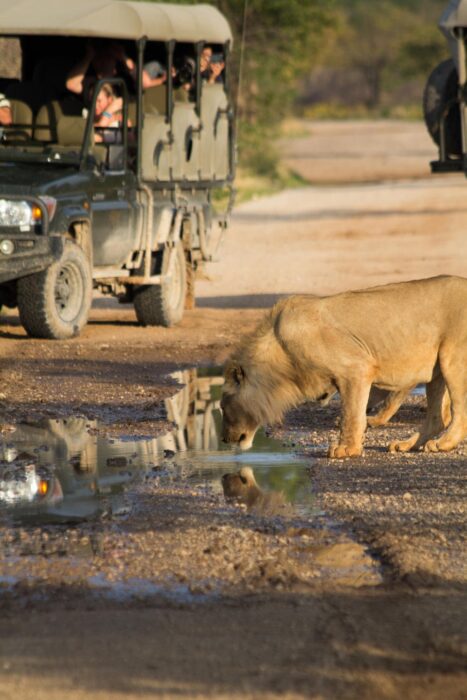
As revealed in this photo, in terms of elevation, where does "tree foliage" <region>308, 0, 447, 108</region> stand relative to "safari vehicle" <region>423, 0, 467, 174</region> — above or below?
above

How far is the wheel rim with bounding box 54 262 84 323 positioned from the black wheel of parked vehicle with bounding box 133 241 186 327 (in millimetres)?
1281

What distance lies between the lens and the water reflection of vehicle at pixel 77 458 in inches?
263

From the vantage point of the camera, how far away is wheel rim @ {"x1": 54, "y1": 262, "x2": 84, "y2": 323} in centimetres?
1206

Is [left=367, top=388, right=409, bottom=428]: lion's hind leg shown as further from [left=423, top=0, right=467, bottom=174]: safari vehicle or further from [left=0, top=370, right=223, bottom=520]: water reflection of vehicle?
[left=423, top=0, right=467, bottom=174]: safari vehicle

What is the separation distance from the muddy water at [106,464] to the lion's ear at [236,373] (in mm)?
412

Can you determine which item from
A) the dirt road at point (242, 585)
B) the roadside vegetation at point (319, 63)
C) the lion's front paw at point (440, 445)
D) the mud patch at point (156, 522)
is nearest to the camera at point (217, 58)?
the roadside vegetation at point (319, 63)

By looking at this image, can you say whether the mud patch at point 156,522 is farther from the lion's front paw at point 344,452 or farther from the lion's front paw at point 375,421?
the lion's front paw at point 375,421

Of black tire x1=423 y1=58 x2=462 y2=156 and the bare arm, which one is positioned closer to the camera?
the bare arm

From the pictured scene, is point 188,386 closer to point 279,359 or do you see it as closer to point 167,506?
point 279,359

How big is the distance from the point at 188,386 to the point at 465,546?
477cm

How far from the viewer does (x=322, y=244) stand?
2319 cm

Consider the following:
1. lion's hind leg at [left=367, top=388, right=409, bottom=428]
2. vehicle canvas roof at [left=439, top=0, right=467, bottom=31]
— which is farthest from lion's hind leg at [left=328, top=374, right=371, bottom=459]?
vehicle canvas roof at [left=439, top=0, right=467, bottom=31]

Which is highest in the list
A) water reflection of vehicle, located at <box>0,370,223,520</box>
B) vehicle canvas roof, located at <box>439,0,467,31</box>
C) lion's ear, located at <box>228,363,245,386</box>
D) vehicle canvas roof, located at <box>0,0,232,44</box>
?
vehicle canvas roof, located at <box>439,0,467,31</box>

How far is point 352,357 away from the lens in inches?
305
